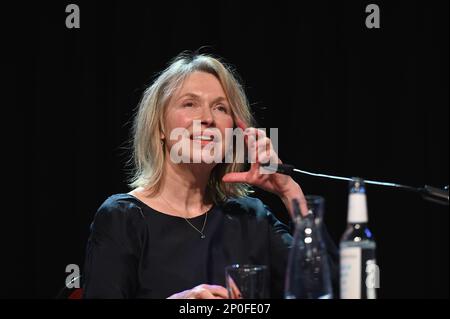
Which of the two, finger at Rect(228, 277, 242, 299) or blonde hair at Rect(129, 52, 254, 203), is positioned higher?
blonde hair at Rect(129, 52, 254, 203)

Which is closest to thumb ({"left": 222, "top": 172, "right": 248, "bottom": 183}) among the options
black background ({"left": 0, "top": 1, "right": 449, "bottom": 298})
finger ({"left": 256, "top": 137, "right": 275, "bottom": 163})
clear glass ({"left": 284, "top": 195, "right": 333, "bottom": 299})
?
finger ({"left": 256, "top": 137, "right": 275, "bottom": 163})

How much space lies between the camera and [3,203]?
2787mm

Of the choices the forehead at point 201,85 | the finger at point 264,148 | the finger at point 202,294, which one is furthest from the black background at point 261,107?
the finger at point 202,294

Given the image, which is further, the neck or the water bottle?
the neck

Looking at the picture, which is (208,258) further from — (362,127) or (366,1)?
(366,1)

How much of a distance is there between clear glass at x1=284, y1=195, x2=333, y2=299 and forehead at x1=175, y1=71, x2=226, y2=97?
36.5 inches

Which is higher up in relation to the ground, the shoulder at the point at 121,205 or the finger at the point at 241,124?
the finger at the point at 241,124

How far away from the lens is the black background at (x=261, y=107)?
279 cm

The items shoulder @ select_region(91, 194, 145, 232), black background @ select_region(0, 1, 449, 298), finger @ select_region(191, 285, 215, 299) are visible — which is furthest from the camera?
black background @ select_region(0, 1, 449, 298)

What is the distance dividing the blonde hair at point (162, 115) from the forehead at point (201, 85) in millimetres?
14

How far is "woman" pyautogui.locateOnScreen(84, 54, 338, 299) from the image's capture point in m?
1.77

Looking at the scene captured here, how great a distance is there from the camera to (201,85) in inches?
78.8

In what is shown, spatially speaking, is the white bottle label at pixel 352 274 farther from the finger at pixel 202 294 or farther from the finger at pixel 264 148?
the finger at pixel 264 148

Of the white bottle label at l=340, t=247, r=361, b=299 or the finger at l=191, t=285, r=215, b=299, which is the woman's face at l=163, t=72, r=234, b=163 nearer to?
the finger at l=191, t=285, r=215, b=299
